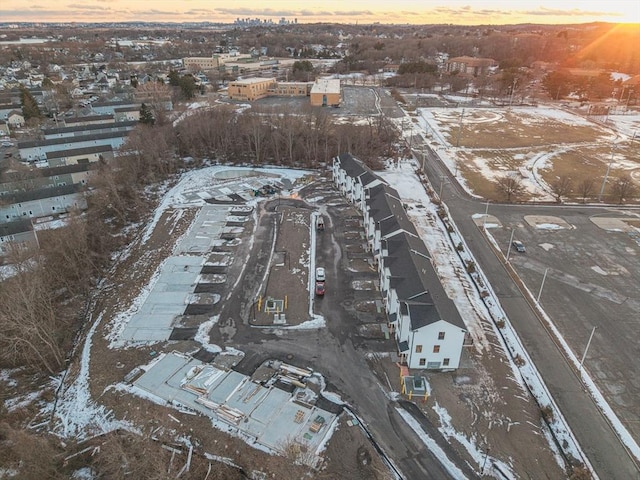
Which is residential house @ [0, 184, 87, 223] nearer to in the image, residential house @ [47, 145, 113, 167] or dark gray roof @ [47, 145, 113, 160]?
residential house @ [47, 145, 113, 167]

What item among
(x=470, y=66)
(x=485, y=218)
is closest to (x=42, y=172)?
(x=485, y=218)

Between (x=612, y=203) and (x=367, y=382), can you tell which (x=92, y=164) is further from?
(x=612, y=203)

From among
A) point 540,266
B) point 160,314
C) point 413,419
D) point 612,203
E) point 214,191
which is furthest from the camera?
point 214,191

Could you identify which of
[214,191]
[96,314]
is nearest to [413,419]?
[96,314]

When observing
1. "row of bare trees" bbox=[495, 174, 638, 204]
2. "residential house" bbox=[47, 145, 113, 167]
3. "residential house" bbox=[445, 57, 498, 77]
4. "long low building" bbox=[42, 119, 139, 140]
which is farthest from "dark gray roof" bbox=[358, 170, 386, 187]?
"residential house" bbox=[445, 57, 498, 77]

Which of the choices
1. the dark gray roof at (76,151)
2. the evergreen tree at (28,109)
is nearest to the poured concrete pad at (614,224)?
the dark gray roof at (76,151)

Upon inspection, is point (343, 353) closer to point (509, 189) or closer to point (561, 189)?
point (509, 189)
